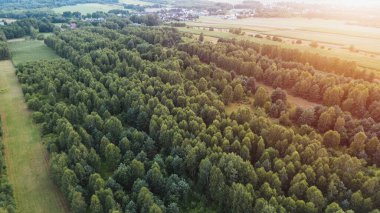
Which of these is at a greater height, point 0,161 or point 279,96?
point 279,96

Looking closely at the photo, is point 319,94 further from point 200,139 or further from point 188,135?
point 188,135

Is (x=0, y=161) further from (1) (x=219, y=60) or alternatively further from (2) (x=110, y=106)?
(1) (x=219, y=60)

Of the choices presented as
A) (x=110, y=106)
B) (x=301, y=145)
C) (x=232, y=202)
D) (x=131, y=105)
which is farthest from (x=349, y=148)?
(x=110, y=106)

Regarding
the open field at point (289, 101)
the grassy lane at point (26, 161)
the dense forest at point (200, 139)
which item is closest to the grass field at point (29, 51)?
the dense forest at point (200, 139)

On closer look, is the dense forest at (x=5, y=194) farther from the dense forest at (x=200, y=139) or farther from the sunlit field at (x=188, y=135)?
the dense forest at (x=200, y=139)

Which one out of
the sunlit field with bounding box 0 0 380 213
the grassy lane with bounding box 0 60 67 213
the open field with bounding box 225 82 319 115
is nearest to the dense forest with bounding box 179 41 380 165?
the sunlit field with bounding box 0 0 380 213

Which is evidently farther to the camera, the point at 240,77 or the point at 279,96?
the point at 240,77
